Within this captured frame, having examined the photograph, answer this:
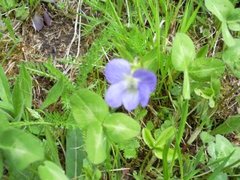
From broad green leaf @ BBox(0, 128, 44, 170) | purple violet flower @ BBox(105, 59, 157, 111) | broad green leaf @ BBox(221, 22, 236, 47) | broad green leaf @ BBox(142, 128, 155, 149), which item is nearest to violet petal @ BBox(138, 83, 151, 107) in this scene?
purple violet flower @ BBox(105, 59, 157, 111)

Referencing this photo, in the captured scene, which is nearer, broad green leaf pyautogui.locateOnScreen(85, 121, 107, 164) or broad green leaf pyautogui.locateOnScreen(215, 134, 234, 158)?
broad green leaf pyautogui.locateOnScreen(85, 121, 107, 164)

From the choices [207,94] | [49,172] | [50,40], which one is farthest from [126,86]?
[50,40]

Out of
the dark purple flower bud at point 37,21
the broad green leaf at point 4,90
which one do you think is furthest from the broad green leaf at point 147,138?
the dark purple flower bud at point 37,21

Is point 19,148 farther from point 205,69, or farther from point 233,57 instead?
point 233,57

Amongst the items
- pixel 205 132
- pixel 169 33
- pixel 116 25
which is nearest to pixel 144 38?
pixel 116 25

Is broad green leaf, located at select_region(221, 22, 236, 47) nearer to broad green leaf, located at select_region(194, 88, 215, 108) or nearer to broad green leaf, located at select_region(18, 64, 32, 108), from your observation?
broad green leaf, located at select_region(194, 88, 215, 108)

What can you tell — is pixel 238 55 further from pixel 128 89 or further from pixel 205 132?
pixel 128 89
